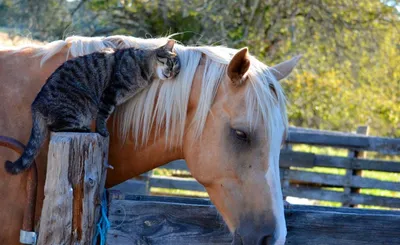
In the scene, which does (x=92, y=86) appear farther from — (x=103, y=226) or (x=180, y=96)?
(x=103, y=226)

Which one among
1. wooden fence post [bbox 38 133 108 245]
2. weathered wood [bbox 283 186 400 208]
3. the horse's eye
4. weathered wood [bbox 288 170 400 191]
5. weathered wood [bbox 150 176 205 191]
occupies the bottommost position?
weathered wood [bbox 150 176 205 191]

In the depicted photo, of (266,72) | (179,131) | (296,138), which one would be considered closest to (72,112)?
(179,131)

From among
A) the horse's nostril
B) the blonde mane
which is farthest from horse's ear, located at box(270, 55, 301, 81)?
the horse's nostril

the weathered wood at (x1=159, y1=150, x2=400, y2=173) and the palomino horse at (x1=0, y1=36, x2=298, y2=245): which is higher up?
the palomino horse at (x1=0, y1=36, x2=298, y2=245)

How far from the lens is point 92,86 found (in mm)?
2645

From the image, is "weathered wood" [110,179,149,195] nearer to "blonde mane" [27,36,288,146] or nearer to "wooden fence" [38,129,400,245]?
"wooden fence" [38,129,400,245]

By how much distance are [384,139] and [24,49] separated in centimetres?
701

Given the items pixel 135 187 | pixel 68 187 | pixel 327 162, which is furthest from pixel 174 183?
pixel 68 187

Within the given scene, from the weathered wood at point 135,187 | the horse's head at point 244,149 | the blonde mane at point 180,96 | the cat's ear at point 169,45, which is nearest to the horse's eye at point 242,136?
the horse's head at point 244,149

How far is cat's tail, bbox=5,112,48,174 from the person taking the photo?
2.34 m

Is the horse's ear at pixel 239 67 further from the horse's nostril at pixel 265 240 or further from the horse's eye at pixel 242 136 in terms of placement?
the horse's nostril at pixel 265 240

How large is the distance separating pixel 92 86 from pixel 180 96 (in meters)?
0.41

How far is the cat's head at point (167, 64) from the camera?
8.62ft

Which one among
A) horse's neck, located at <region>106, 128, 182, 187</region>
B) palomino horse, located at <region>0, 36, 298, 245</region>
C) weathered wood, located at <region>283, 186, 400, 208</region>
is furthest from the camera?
weathered wood, located at <region>283, 186, 400, 208</region>
